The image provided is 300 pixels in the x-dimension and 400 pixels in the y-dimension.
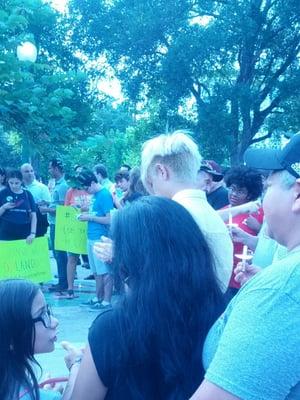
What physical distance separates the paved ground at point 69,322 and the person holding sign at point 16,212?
101 centimetres

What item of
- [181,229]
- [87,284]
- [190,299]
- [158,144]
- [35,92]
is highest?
[35,92]

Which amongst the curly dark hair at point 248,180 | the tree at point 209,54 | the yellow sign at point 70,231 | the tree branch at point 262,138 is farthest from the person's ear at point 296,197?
the tree branch at point 262,138

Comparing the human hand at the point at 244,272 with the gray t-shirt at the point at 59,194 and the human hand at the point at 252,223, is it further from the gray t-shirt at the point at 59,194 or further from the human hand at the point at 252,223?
the gray t-shirt at the point at 59,194

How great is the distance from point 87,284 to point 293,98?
1110cm

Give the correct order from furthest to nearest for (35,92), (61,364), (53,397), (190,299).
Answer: (61,364) → (35,92) → (53,397) → (190,299)

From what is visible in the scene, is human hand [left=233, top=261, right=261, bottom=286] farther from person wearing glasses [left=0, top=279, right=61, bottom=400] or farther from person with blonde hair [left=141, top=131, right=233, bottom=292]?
person wearing glasses [left=0, top=279, right=61, bottom=400]

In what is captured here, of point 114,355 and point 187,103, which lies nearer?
point 114,355

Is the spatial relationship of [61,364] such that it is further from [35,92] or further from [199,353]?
[199,353]

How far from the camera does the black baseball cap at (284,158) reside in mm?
1305

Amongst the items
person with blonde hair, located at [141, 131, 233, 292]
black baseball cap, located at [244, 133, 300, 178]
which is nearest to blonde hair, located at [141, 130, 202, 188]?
person with blonde hair, located at [141, 131, 233, 292]

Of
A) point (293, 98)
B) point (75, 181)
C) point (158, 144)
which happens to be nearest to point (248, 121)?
point (293, 98)

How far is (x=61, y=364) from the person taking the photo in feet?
15.6

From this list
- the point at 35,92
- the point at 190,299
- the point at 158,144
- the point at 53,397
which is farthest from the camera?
the point at 35,92

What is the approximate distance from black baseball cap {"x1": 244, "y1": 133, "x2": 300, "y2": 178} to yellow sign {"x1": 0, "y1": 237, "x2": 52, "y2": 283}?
5.63m
